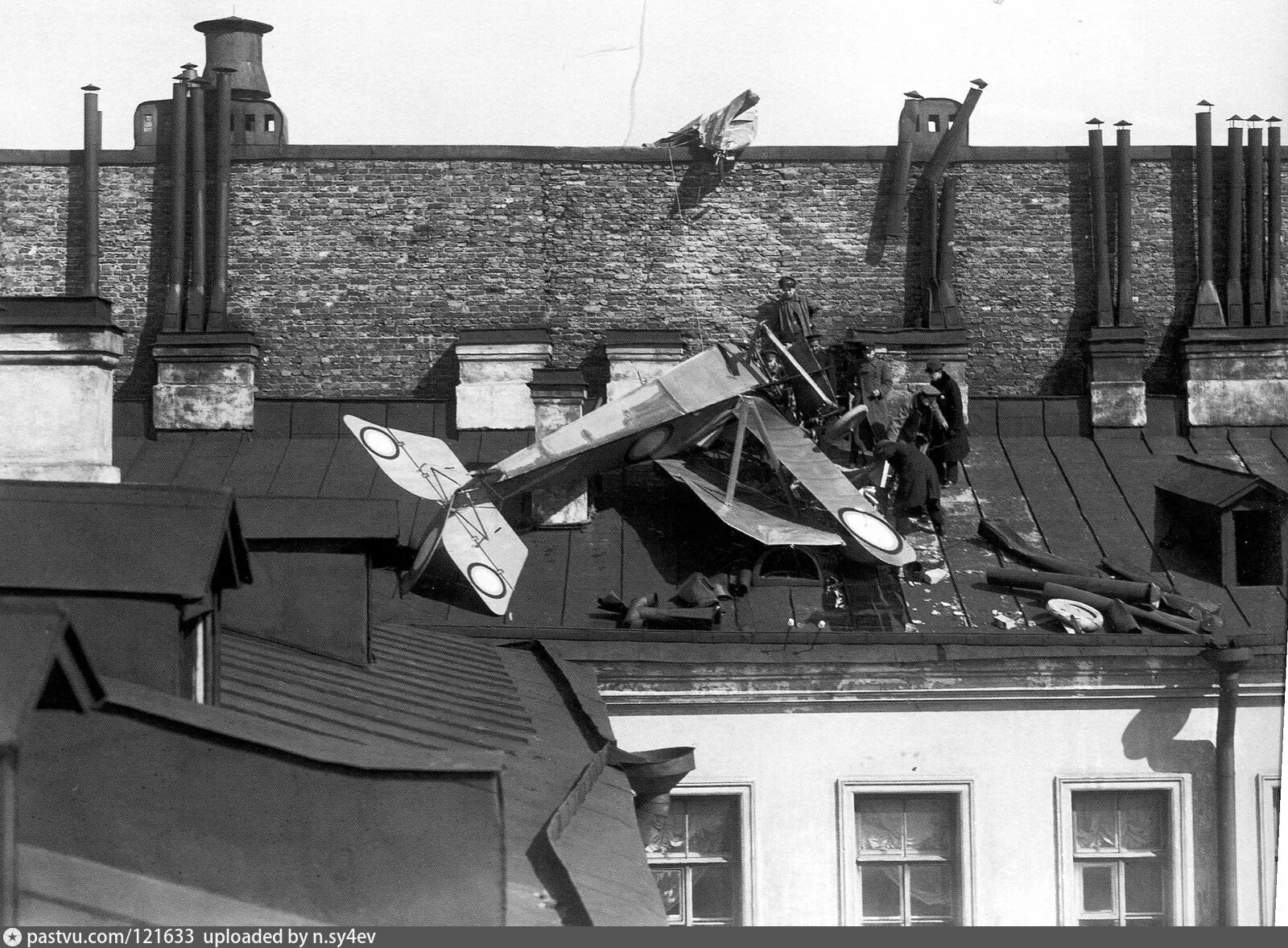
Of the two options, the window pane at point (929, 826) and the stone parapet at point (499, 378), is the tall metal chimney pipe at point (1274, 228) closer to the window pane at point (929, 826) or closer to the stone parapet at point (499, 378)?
the stone parapet at point (499, 378)

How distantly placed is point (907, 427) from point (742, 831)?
519 centimetres

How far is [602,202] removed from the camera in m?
21.2

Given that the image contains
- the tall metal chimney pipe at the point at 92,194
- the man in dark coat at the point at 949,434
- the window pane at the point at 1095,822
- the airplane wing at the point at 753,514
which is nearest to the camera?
the window pane at the point at 1095,822

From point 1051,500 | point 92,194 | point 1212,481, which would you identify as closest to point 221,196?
point 92,194

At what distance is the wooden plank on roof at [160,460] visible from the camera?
18.0 meters

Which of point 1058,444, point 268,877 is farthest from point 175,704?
point 1058,444

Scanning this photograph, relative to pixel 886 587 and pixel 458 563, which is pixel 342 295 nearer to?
pixel 458 563

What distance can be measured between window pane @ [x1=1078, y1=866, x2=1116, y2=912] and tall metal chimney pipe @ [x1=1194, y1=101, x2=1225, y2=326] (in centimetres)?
825

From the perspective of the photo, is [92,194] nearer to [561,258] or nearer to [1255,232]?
[561,258]

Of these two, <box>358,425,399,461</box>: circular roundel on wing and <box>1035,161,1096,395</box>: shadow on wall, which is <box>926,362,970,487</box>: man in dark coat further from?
<box>358,425,399,461</box>: circular roundel on wing

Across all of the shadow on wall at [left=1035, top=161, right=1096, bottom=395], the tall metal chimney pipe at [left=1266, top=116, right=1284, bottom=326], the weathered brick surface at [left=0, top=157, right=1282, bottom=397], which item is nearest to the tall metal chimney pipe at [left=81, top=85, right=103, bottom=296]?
the weathered brick surface at [left=0, top=157, right=1282, bottom=397]

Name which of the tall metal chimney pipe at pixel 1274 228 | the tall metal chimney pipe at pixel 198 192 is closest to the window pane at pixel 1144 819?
the tall metal chimney pipe at pixel 1274 228

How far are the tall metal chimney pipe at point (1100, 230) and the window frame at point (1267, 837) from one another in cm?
752

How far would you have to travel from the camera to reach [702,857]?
14328mm
